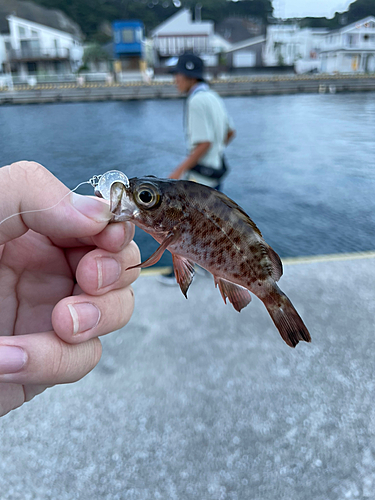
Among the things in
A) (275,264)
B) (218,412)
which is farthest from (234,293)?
(218,412)

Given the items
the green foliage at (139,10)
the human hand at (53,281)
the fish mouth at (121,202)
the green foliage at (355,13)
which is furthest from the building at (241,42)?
the fish mouth at (121,202)

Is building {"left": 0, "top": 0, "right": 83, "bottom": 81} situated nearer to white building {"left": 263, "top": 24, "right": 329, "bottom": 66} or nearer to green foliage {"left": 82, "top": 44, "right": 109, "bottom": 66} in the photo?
green foliage {"left": 82, "top": 44, "right": 109, "bottom": 66}

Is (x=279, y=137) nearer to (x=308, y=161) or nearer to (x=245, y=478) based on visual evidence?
(x=308, y=161)

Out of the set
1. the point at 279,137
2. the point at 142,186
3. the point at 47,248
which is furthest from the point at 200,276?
the point at 142,186

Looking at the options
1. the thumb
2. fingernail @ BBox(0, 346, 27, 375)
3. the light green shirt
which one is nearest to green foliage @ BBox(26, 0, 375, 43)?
the light green shirt

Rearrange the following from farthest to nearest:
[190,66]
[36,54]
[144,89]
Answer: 1. [190,66]
2. [144,89]
3. [36,54]

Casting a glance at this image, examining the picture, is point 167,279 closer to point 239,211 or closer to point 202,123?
point 202,123
